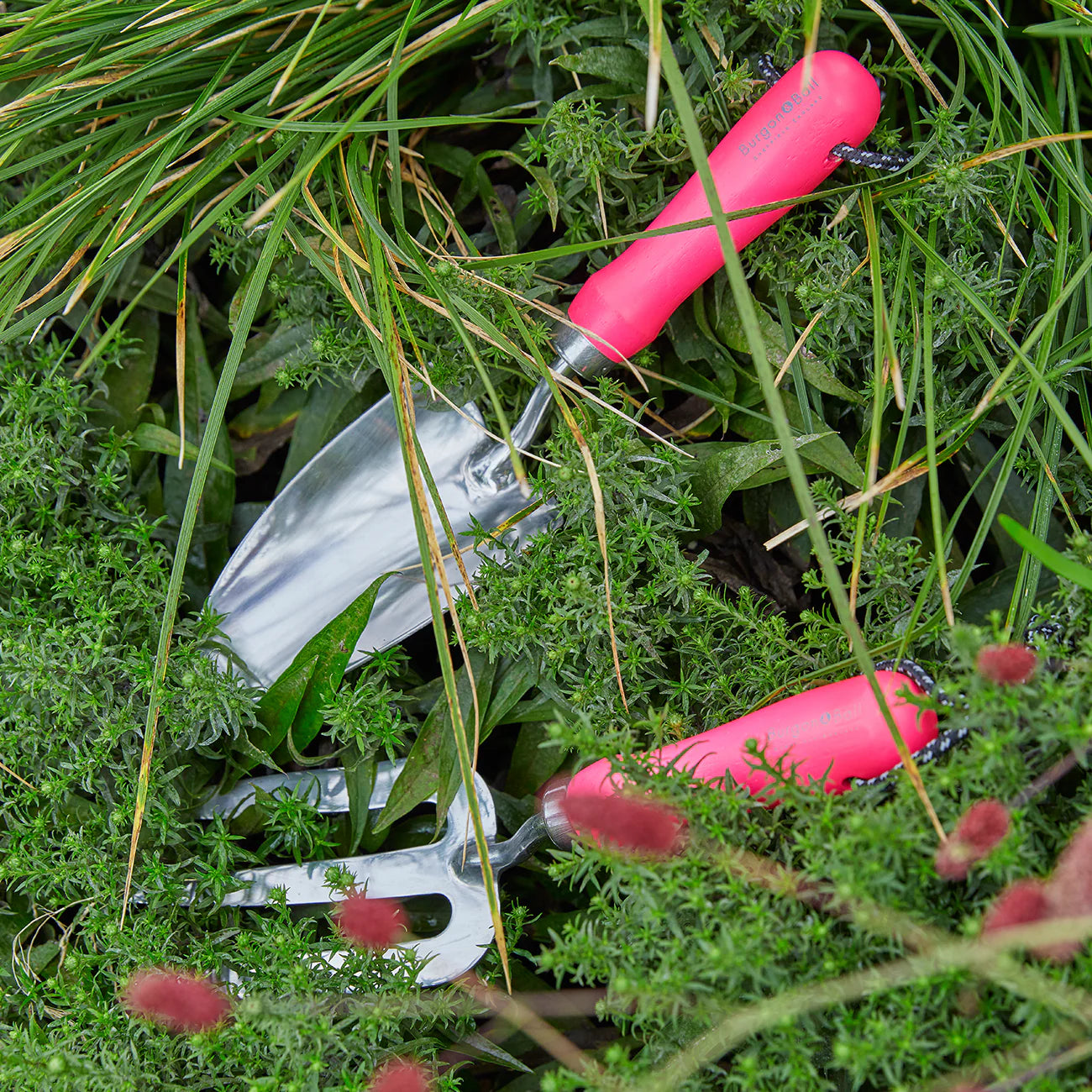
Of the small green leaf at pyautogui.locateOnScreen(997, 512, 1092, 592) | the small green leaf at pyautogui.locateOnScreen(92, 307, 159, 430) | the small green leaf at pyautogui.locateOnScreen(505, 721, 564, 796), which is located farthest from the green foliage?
the small green leaf at pyautogui.locateOnScreen(92, 307, 159, 430)

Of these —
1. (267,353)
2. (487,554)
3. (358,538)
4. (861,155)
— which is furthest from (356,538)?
(861,155)

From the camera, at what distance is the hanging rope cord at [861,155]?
2.83ft

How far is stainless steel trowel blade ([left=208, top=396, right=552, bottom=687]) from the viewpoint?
1.03m

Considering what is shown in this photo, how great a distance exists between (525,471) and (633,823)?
0.40 meters

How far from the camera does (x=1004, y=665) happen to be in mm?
646

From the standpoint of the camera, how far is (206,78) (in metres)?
1.03

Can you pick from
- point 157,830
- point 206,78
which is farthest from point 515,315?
point 157,830

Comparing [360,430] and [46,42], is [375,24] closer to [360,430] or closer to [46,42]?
[46,42]

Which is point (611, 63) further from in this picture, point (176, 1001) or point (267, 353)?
point (176, 1001)

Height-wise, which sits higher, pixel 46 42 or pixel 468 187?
pixel 46 42

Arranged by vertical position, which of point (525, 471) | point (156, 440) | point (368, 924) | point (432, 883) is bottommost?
point (432, 883)

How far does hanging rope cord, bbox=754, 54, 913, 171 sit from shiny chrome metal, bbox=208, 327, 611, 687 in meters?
0.42

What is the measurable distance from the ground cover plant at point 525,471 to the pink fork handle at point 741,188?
0.17ft

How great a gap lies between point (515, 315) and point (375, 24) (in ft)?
1.20
